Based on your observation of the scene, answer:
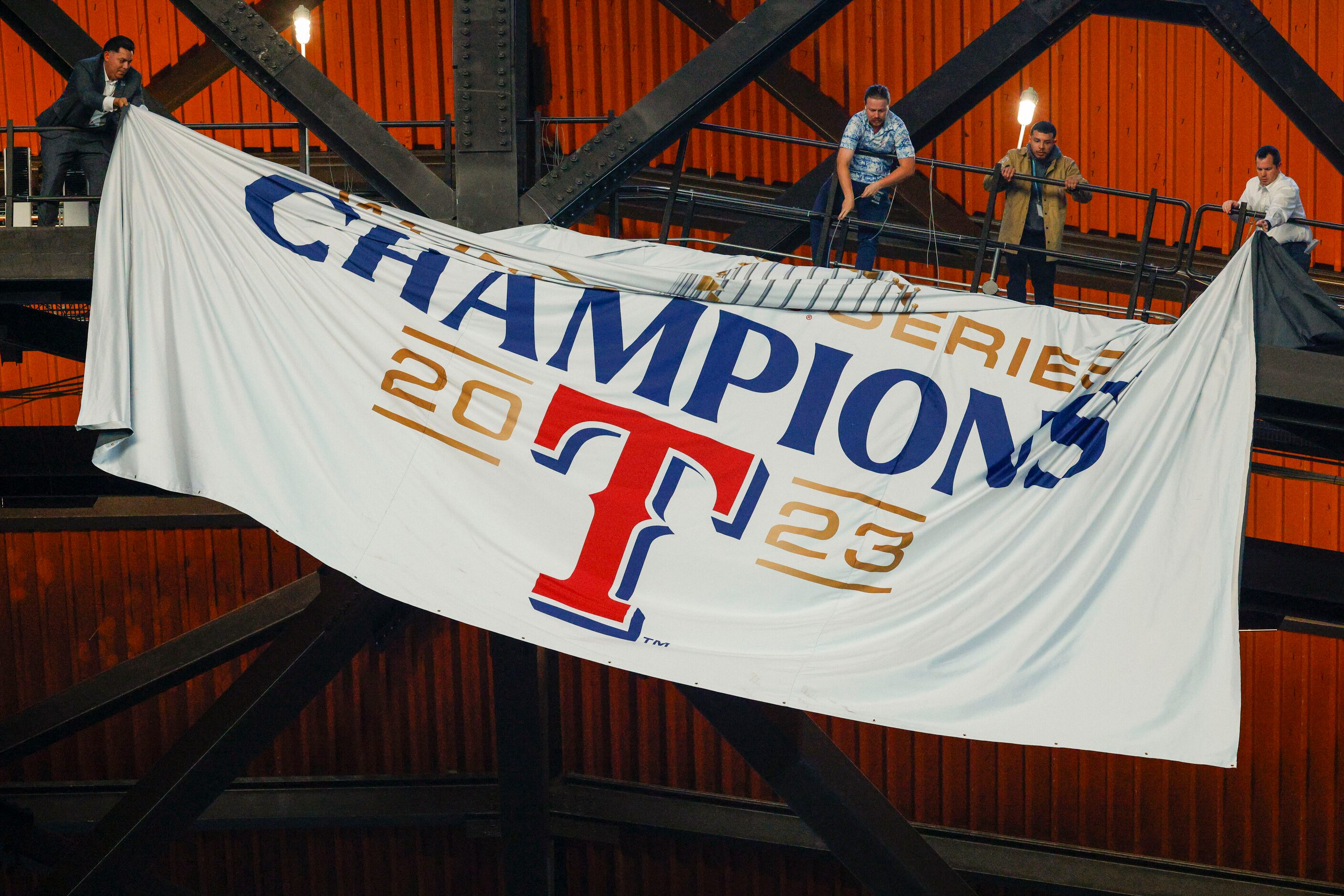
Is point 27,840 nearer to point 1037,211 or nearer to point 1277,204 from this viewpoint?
point 1037,211

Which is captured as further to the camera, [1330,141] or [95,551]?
[95,551]

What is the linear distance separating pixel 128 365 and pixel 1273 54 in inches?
303

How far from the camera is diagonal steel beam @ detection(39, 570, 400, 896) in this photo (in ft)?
29.9

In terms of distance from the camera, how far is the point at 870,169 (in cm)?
877

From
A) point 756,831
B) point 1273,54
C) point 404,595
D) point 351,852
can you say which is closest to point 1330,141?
point 1273,54

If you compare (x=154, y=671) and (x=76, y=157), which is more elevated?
(x=76, y=157)

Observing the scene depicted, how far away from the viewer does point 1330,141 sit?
8336mm

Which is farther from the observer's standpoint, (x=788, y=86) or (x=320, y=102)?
(x=788, y=86)

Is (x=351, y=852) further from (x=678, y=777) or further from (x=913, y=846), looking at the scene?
→ (x=913, y=846)

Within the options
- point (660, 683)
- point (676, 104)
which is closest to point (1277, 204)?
point (676, 104)

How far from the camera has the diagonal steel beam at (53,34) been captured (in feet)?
32.4

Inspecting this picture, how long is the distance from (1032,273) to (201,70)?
9.71 m

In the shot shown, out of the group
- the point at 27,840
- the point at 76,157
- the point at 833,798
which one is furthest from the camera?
the point at 27,840

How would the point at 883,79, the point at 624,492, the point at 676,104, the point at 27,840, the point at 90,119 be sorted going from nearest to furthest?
the point at 624,492, the point at 676,104, the point at 90,119, the point at 27,840, the point at 883,79
